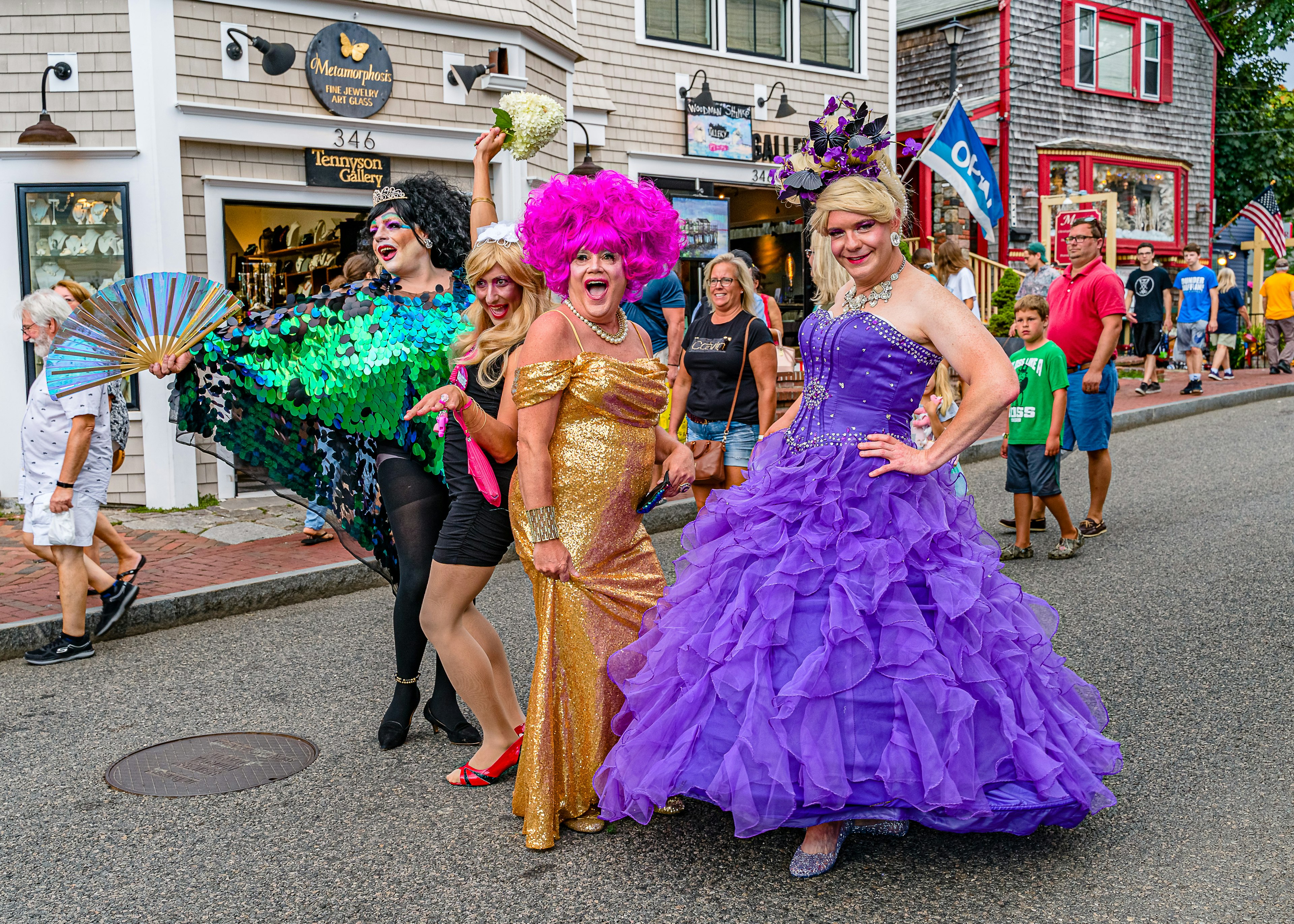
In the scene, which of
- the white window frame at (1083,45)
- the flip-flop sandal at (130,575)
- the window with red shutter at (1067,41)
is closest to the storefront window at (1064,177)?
the window with red shutter at (1067,41)

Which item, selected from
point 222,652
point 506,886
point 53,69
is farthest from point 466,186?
point 506,886

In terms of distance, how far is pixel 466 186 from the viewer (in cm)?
1123

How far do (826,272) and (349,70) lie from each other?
784cm

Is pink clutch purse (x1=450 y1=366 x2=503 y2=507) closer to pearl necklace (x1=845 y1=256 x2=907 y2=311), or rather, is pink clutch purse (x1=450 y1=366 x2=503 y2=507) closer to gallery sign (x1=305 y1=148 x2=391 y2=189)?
pearl necklace (x1=845 y1=256 x2=907 y2=311)

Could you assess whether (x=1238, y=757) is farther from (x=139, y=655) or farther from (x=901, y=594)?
(x=139, y=655)

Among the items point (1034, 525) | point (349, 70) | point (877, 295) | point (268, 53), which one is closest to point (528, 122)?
point (877, 295)

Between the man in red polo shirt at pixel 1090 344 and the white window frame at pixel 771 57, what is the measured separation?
8417 millimetres

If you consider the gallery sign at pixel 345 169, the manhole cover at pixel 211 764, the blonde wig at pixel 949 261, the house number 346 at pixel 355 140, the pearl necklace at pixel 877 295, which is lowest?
the manhole cover at pixel 211 764

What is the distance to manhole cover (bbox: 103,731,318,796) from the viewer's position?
13.5 feet

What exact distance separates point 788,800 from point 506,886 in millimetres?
892

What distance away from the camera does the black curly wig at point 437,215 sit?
435cm

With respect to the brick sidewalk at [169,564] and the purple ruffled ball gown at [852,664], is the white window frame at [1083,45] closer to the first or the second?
the brick sidewalk at [169,564]

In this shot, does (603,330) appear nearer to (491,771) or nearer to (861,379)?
(861,379)

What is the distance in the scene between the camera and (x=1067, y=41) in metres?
21.6
